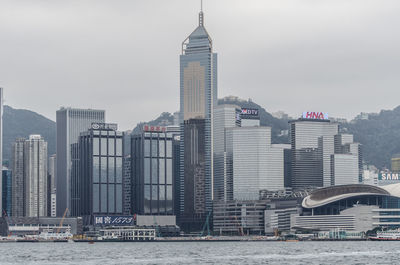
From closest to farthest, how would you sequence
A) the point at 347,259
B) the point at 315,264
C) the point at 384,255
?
1. the point at 315,264
2. the point at 347,259
3. the point at 384,255

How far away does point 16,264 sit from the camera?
15638 centimetres

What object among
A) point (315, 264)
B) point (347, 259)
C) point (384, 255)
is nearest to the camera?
point (315, 264)

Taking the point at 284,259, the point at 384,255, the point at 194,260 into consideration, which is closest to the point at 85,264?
the point at 194,260

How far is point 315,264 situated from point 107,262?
34.7 m

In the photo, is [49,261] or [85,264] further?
[49,261]

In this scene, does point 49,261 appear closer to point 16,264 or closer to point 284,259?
point 16,264

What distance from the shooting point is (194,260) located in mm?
165875

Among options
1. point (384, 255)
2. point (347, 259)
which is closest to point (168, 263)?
point (347, 259)

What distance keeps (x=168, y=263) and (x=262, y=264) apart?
1644cm

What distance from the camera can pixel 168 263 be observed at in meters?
157

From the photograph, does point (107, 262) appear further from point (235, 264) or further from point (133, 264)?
point (235, 264)

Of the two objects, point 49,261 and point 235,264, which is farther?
point 49,261

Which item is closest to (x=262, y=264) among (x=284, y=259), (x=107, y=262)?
(x=284, y=259)

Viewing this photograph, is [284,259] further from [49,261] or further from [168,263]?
[49,261]
